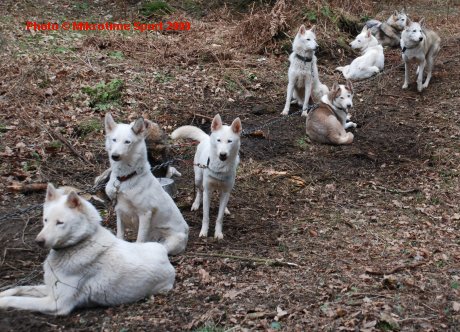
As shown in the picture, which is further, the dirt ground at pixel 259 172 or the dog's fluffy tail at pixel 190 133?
the dog's fluffy tail at pixel 190 133

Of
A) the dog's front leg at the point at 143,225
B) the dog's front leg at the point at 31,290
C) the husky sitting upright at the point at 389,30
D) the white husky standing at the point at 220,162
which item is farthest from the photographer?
the husky sitting upright at the point at 389,30

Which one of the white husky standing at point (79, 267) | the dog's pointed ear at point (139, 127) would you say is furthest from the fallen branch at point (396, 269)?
the dog's pointed ear at point (139, 127)

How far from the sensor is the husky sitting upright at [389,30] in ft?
52.1

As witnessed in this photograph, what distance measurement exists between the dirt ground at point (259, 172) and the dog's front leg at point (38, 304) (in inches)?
2.7

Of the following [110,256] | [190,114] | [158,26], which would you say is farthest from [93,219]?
[158,26]

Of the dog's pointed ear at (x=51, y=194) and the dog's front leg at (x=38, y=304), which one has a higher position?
the dog's pointed ear at (x=51, y=194)

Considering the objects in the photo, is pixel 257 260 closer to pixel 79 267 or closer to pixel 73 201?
pixel 79 267

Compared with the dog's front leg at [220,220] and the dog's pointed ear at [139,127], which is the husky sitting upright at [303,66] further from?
the dog's pointed ear at [139,127]

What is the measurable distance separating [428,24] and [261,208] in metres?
13.0

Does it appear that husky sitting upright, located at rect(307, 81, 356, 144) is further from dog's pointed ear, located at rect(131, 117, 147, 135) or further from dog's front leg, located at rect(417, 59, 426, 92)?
dog's pointed ear, located at rect(131, 117, 147, 135)

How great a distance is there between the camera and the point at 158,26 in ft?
47.5

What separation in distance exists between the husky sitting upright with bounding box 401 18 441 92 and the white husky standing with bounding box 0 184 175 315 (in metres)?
9.28

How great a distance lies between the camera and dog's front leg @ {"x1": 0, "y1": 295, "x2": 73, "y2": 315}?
165 inches

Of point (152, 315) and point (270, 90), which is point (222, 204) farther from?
point (270, 90)
